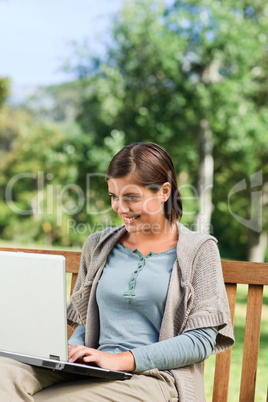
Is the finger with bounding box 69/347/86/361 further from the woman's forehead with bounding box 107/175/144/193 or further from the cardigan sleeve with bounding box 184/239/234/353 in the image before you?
the woman's forehead with bounding box 107/175/144/193

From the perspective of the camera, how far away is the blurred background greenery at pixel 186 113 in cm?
1576

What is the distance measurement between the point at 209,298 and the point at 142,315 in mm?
250

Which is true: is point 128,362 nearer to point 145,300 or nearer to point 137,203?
point 145,300

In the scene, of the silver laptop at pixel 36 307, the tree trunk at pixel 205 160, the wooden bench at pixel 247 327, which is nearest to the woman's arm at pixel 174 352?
the silver laptop at pixel 36 307

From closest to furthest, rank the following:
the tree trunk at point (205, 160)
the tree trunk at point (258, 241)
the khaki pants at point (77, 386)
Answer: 1. the khaki pants at point (77, 386)
2. the tree trunk at point (205, 160)
3. the tree trunk at point (258, 241)

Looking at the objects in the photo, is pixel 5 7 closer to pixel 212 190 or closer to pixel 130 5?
pixel 130 5

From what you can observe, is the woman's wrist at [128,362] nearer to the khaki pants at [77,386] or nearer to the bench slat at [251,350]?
the khaki pants at [77,386]

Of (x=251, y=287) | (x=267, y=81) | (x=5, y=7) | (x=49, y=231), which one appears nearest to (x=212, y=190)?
(x=267, y=81)

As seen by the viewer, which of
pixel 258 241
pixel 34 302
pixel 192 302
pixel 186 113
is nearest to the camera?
pixel 34 302

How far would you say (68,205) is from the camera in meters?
19.4

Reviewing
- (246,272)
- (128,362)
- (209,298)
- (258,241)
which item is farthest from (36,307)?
(258,241)

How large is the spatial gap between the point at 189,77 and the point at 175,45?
1.24 meters

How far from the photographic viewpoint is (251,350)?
7.02 feet

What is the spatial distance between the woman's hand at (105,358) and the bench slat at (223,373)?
0.60m
